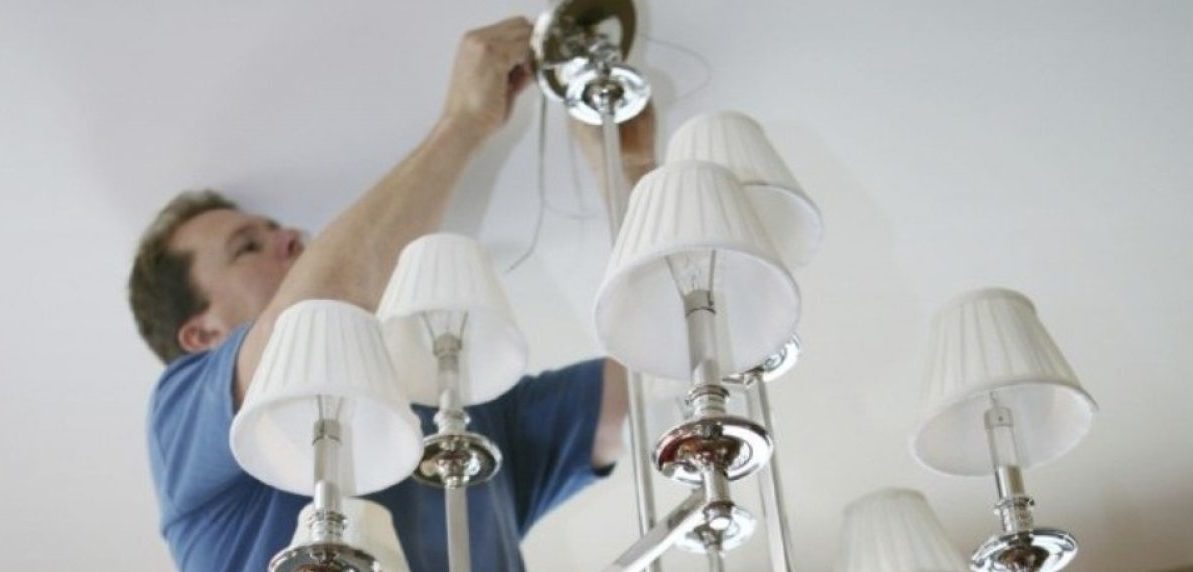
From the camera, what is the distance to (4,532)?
2330mm

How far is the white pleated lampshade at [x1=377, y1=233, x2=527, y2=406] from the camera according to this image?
157cm

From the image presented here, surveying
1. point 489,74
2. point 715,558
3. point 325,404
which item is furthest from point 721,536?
point 489,74

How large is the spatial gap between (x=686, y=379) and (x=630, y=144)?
0.75 meters

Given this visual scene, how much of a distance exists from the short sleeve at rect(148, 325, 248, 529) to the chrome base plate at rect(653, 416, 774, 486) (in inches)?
34.6

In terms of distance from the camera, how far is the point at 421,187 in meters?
2.12

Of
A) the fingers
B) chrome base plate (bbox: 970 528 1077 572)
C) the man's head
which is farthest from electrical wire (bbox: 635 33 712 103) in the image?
chrome base plate (bbox: 970 528 1077 572)

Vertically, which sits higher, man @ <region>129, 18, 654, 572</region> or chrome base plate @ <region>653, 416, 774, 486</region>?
man @ <region>129, 18, 654, 572</region>

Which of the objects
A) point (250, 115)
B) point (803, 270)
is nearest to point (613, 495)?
point (803, 270)

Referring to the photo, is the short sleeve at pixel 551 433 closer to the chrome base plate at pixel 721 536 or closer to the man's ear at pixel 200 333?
the man's ear at pixel 200 333

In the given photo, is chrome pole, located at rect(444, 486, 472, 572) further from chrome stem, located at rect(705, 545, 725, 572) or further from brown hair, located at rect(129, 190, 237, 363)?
brown hair, located at rect(129, 190, 237, 363)

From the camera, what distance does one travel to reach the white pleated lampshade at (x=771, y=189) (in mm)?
1584

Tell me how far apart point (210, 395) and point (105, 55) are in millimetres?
433

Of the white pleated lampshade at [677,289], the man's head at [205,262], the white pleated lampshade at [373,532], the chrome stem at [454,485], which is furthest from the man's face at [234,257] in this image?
the white pleated lampshade at [677,289]

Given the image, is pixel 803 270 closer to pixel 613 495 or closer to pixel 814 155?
pixel 814 155
